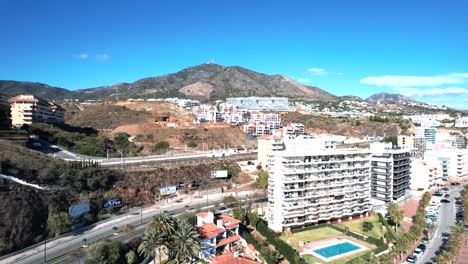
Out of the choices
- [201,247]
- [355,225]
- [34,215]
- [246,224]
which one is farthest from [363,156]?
[34,215]

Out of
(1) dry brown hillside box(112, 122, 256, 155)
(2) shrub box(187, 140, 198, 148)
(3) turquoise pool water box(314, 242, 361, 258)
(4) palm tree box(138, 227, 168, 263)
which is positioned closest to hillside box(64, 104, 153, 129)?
(1) dry brown hillside box(112, 122, 256, 155)

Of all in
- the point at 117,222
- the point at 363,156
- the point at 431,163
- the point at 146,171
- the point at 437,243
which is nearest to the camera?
the point at 437,243

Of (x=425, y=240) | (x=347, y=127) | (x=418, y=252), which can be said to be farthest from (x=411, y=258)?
(x=347, y=127)

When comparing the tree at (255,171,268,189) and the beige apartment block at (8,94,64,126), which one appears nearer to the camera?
the tree at (255,171,268,189)

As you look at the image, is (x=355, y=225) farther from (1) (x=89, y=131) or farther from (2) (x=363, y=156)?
(1) (x=89, y=131)

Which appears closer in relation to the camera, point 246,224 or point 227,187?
point 246,224

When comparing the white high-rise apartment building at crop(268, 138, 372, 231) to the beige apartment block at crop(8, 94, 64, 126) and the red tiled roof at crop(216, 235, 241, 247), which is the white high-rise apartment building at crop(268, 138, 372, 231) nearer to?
the red tiled roof at crop(216, 235, 241, 247)

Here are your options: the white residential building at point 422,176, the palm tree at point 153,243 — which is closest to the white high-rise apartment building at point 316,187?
the palm tree at point 153,243
